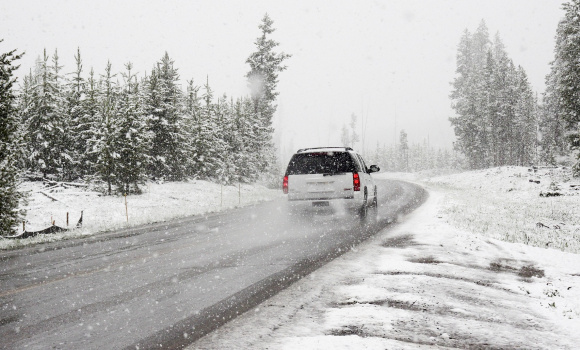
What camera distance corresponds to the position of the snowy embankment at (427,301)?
3.76m

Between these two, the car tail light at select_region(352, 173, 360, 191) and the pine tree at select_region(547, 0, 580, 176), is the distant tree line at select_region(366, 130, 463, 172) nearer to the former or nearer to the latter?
the pine tree at select_region(547, 0, 580, 176)

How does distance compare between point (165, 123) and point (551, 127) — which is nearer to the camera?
point (165, 123)

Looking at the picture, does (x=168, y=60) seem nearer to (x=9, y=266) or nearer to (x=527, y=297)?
(x=9, y=266)

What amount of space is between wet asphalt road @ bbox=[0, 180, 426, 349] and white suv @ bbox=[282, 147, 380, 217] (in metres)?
1.06

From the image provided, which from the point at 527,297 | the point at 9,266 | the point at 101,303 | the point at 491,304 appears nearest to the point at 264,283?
the point at 101,303

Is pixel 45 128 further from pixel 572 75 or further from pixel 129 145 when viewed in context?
pixel 572 75

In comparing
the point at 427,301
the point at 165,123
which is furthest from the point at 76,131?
the point at 427,301

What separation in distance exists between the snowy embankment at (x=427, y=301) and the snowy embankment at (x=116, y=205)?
9.46 meters

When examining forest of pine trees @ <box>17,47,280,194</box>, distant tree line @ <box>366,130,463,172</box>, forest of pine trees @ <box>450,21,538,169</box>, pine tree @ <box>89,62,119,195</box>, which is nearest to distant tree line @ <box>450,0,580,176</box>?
forest of pine trees @ <box>450,21,538,169</box>

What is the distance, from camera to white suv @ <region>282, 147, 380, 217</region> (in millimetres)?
12133

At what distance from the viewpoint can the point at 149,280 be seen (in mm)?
6117

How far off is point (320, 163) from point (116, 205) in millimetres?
13651

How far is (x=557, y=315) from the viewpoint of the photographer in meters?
4.49

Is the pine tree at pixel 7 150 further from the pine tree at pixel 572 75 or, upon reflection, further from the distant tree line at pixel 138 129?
the pine tree at pixel 572 75
